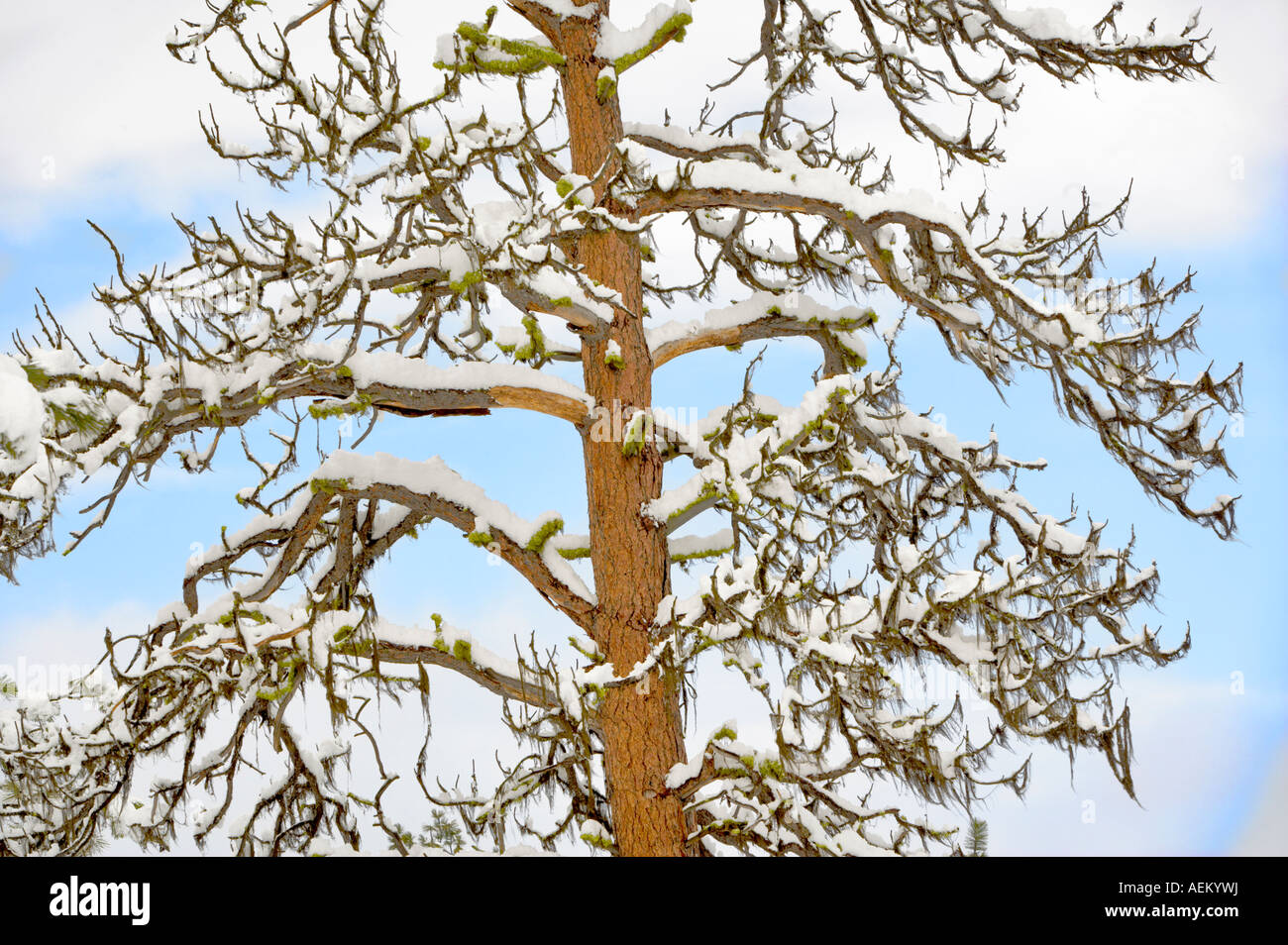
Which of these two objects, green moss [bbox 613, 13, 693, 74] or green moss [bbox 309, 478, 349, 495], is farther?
green moss [bbox 613, 13, 693, 74]


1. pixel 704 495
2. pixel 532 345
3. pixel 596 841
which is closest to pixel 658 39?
pixel 532 345

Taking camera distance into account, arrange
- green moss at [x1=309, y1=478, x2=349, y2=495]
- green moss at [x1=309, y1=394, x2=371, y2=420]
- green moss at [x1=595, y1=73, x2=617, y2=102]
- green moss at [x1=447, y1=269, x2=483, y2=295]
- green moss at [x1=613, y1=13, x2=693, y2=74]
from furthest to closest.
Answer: green moss at [x1=595, y1=73, x2=617, y2=102] < green moss at [x1=613, y1=13, x2=693, y2=74] < green moss at [x1=309, y1=478, x2=349, y2=495] < green moss at [x1=309, y1=394, x2=371, y2=420] < green moss at [x1=447, y1=269, x2=483, y2=295]

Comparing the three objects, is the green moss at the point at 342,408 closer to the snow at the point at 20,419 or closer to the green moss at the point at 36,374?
the green moss at the point at 36,374

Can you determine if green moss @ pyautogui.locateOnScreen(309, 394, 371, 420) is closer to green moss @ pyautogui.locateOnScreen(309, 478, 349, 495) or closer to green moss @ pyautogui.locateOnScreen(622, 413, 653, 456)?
green moss @ pyautogui.locateOnScreen(309, 478, 349, 495)

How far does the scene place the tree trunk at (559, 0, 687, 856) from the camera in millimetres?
6129

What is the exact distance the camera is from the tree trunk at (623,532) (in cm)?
613

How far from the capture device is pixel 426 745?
6410mm

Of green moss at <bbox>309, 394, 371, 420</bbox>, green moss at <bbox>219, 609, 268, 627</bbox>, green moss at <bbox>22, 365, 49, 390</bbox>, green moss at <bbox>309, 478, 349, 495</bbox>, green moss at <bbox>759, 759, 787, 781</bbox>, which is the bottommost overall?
green moss at <bbox>759, 759, 787, 781</bbox>

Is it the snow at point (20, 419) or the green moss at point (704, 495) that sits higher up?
the green moss at point (704, 495)

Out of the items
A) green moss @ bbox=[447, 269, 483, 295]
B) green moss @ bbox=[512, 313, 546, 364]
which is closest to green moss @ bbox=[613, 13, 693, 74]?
green moss @ bbox=[512, 313, 546, 364]

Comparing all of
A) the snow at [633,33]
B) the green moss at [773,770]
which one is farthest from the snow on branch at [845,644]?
the snow at [633,33]
